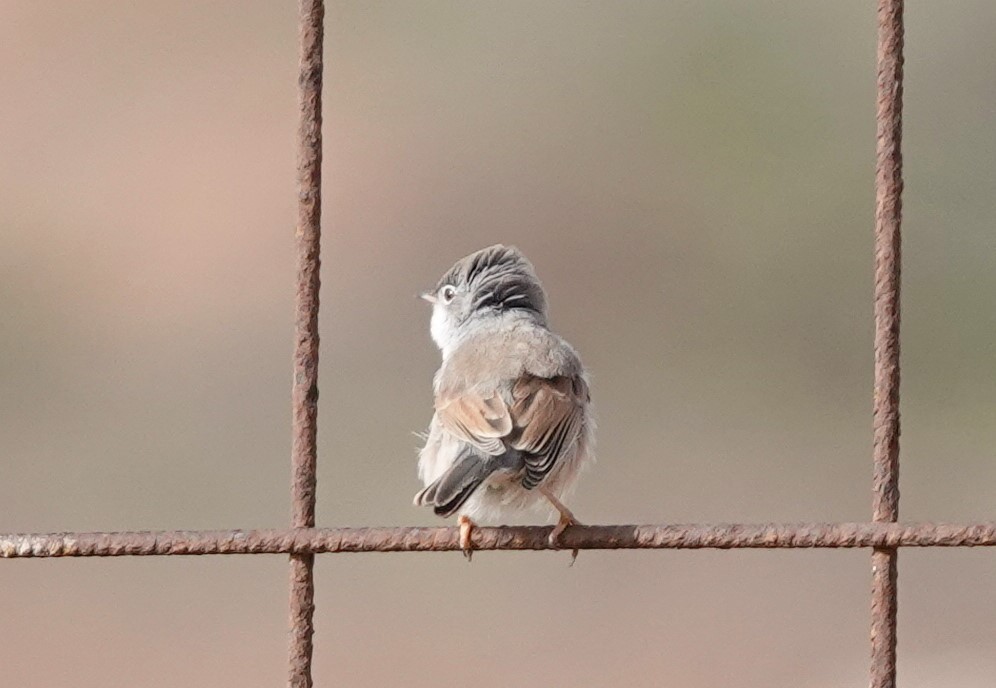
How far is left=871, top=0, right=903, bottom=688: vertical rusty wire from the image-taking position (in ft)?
8.17

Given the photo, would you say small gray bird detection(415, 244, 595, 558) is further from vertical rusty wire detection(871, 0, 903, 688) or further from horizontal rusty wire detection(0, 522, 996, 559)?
vertical rusty wire detection(871, 0, 903, 688)

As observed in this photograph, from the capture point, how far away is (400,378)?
48.8 ft

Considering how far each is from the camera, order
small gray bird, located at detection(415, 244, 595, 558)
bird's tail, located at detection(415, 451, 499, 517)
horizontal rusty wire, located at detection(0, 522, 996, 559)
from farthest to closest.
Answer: small gray bird, located at detection(415, 244, 595, 558) < bird's tail, located at detection(415, 451, 499, 517) < horizontal rusty wire, located at detection(0, 522, 996, 559)

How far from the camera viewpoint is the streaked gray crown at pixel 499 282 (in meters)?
4.43

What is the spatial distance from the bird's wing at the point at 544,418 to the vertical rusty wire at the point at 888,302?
115 cm

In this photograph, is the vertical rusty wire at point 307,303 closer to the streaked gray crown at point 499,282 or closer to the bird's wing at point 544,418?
the bird's wing at point 544,418

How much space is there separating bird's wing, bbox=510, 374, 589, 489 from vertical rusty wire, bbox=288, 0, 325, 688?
3.54ft

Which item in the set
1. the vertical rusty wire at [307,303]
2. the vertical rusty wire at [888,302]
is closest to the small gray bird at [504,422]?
the vertical rusty wire at [307,303]

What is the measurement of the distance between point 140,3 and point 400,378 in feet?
29.7

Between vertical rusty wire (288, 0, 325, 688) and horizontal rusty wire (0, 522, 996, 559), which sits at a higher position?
vertical rusty wire (288, 0, 325, 688)

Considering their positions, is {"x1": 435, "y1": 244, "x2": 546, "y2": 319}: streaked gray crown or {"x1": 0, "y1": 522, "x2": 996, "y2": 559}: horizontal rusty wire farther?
{"x1": 435, "y1": 244, "x2": 546, "y2": 319}: streaked gray crown

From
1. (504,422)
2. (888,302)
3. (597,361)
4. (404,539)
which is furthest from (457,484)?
(597,361)

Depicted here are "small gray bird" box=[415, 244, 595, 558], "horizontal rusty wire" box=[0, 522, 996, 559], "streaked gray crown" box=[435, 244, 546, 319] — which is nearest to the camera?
"horizontal rusty wire" box=[0, 522, 996, 559]

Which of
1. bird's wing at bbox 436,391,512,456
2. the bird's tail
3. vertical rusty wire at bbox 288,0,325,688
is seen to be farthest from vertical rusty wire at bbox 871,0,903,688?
bird's wing at bbox 436,391,512,456
